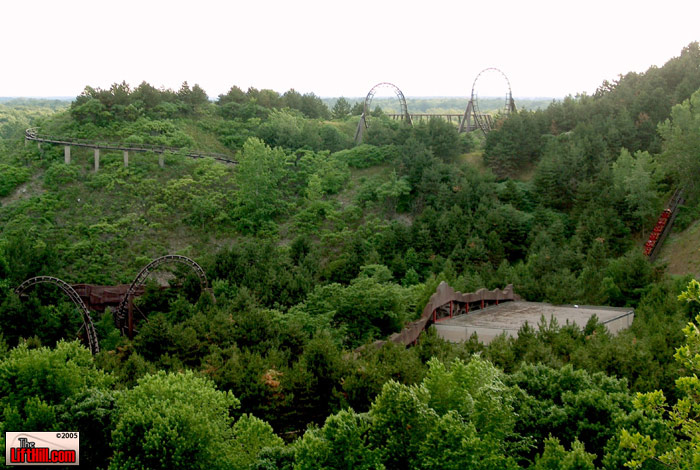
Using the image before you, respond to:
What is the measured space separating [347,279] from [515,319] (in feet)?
28.8

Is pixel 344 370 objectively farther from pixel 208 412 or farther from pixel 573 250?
pixel 573 250

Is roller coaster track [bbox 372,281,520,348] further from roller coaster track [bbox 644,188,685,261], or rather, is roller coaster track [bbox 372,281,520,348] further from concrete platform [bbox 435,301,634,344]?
roller coaster track [bbox 644,188,685,261]

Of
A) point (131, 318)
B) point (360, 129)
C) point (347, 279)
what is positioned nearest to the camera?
point (131, 318)

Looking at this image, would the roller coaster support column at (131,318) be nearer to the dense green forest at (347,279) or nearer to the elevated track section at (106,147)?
the dense green forest at (347,279)

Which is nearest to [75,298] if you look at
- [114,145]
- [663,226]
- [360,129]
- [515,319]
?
[515,319]

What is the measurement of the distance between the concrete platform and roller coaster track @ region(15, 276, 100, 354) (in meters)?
10.5

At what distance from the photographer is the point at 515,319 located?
67.8 feet

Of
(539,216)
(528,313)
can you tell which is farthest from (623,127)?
(528,313)

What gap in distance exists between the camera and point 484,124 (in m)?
46.5

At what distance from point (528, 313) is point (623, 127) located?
1805cm

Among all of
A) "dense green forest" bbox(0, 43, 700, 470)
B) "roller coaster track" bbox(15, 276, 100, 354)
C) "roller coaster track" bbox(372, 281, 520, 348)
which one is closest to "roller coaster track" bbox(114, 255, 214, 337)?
"dense green forest" bbox(0, 43, 700, 470)

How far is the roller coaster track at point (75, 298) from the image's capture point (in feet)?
66.6

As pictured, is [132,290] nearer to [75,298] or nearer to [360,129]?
[75,298]

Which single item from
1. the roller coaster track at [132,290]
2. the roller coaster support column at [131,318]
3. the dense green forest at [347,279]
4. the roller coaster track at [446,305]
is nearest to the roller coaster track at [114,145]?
the dense green forest at [347,279]
